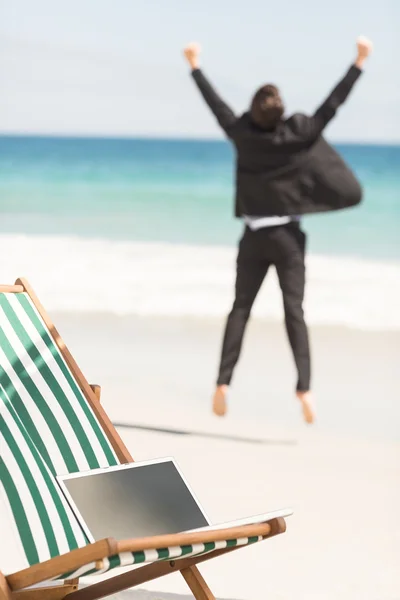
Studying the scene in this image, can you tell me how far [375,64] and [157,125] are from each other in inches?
134

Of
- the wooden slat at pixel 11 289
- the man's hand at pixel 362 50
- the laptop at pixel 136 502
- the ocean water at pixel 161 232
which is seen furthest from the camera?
the ocean water at pixel 161 232

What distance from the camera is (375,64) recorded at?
28.6 ft

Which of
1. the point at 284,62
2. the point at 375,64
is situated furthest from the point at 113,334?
the point at 284,62

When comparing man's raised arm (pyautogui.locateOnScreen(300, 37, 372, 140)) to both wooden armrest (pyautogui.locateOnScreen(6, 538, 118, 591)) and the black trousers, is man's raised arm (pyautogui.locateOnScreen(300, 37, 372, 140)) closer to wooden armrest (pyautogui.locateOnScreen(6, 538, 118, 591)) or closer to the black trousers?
the black trousers

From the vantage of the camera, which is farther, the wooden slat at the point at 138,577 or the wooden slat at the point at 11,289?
the wooden slat at the point at 11,289

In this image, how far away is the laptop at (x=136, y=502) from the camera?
89.9 inches

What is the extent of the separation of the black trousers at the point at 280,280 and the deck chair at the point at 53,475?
1.80m

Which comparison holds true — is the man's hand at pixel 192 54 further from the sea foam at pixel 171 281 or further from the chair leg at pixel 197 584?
the chair leg at pixel 197 584

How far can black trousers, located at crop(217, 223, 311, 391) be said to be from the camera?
4492mm

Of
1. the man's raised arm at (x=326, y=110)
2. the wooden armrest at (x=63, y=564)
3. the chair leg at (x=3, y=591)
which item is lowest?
the chair leg at (x=3, y=591)

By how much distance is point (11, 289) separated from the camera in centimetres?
279

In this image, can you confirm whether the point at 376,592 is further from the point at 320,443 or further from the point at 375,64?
the point at 375,64

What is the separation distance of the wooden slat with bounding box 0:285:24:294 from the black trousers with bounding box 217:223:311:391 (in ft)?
5.94

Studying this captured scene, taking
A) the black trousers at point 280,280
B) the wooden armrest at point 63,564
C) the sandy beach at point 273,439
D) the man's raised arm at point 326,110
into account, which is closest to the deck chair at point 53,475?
the wooden armrest at point 63,564
